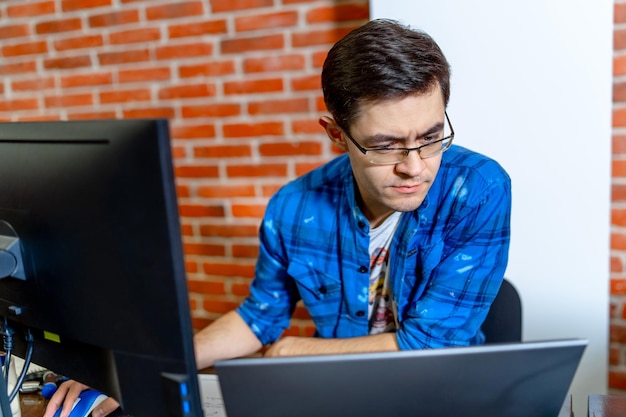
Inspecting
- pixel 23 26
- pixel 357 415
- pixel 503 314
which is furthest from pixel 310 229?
pixel 23 26

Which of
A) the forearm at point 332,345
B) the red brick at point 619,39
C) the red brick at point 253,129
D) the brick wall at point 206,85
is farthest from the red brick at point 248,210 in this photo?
the red brick at point 619,39

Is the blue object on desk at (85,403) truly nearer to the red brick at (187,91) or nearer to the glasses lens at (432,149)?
the glasses lens at (432,149)

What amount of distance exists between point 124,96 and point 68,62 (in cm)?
27

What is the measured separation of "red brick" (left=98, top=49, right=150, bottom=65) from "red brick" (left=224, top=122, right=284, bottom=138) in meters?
0.39

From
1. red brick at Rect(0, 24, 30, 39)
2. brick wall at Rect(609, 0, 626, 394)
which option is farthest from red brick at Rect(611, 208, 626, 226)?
red brick at Rect(0, 24, 30, 39)

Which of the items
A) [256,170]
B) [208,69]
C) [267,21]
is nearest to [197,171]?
[256,170]

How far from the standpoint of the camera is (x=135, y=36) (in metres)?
2.05

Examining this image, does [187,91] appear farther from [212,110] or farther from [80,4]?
[80,4]

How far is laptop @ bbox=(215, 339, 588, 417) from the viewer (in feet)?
2.12

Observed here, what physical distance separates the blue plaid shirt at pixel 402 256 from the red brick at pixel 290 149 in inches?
18.8

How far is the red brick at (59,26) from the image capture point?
7.00 feet

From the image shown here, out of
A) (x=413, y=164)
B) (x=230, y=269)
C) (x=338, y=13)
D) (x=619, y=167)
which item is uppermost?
(x=338, y=13)

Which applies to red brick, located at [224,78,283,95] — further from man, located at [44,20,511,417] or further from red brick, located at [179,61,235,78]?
man, located at [44,20,511,417]

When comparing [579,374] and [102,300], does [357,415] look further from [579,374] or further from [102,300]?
[579,374]
